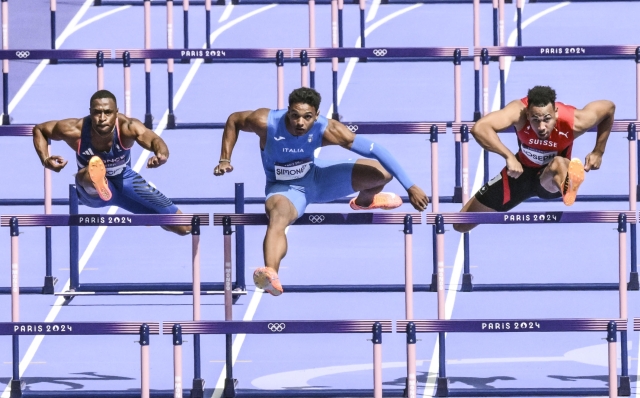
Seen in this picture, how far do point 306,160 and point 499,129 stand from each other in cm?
127

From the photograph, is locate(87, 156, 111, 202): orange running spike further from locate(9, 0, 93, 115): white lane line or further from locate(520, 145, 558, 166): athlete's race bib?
Answer: locate(9, 0, 93, 115): white lane line

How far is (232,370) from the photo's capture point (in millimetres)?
11289

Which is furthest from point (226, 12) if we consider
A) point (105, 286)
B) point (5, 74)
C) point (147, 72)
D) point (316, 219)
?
point (316, 219)

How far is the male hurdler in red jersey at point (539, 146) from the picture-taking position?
34.9 ft

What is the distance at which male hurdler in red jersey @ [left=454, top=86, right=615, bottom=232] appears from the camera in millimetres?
10633

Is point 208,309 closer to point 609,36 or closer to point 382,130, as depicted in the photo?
point 382,130

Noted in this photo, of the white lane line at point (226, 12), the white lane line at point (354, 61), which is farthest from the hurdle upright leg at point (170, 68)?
the white lane line at point (226, 12)

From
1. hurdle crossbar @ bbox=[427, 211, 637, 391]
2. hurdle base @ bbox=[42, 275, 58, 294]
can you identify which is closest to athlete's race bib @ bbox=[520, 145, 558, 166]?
hurdle crossbar @ bbox=[427, 211, 637, 391]

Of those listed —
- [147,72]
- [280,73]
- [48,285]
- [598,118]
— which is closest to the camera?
[598,118]

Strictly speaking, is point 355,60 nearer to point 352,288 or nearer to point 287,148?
point 352,288

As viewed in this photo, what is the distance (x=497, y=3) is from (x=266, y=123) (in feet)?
16.3

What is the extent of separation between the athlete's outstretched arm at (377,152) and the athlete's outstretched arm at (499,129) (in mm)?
557

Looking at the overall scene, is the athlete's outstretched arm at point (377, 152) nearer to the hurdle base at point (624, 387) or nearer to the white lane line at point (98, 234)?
the hurdle base at point (624, 387)

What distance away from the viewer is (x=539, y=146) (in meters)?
11.2
